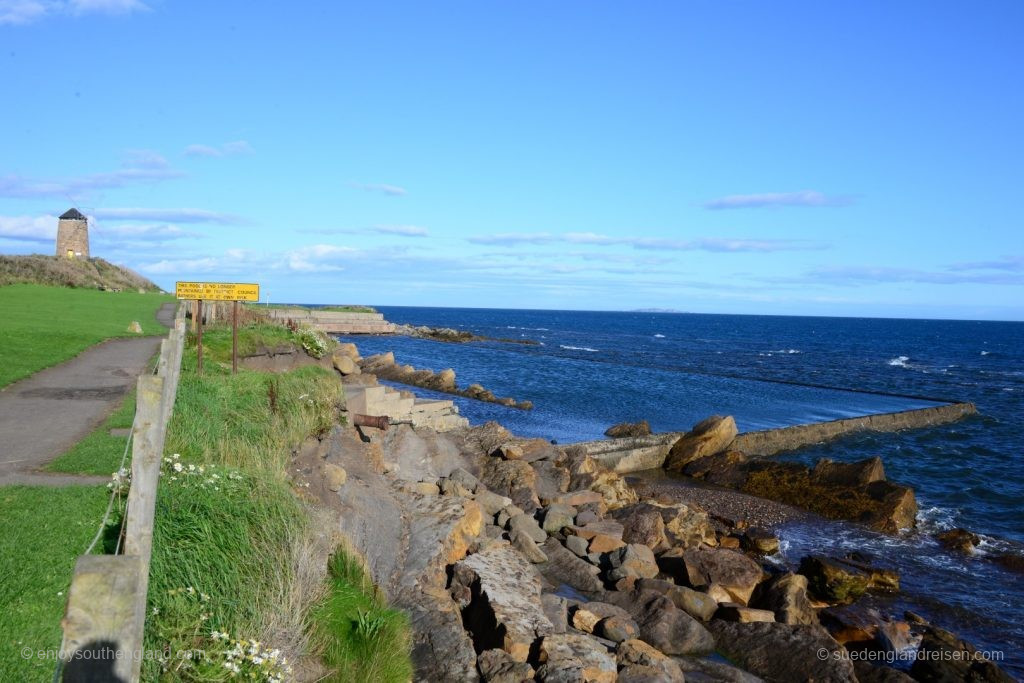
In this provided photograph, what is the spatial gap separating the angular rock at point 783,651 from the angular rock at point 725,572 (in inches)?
49.9

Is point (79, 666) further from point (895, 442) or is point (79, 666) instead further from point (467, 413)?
point (895, 442)

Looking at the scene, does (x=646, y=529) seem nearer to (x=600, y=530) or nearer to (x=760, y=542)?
(x=600, y=530)

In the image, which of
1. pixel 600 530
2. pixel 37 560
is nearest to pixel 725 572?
pixel 600 530

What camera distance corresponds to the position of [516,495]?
1652cm

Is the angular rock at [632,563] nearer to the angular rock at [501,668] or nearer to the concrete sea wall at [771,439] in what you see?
the angular rock at [501,668]

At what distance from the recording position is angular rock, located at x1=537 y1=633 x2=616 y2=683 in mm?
8000

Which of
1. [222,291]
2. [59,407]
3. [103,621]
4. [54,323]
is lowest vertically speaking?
[59,407]

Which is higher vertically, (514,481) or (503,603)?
(503,603)

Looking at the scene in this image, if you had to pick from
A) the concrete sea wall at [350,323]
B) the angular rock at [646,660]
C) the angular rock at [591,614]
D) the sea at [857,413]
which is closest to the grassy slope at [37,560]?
the angular rock at [646,660]

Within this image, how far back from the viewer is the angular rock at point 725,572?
481 inches

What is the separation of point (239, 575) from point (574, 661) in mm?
3540

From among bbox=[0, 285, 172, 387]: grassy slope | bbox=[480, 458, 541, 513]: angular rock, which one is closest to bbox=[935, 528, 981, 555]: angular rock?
bbox=[480, 458, 541, 513]: angular rock

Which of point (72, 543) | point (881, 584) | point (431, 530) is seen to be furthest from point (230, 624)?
point (881, 584)

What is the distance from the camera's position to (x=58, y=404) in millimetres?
14336
